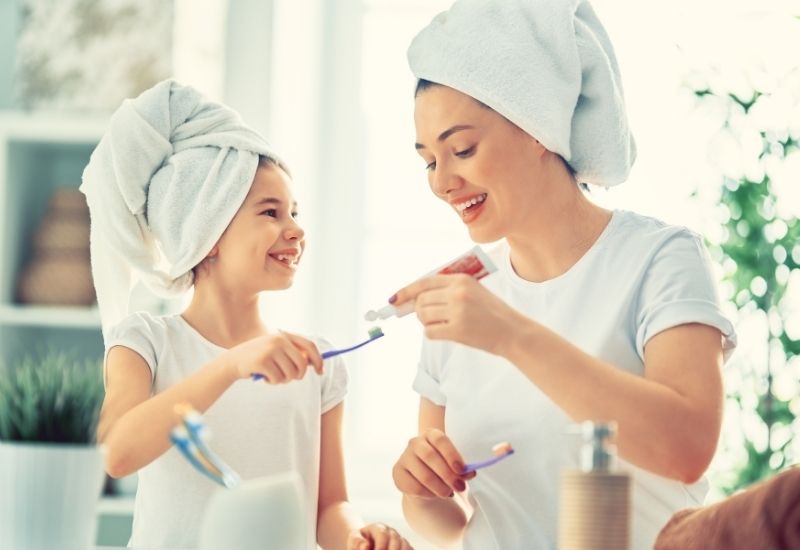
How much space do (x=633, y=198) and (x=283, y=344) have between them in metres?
1.69

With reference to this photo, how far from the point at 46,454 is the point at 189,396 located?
0.39 m

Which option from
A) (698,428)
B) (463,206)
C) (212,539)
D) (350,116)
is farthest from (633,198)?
(212,539)

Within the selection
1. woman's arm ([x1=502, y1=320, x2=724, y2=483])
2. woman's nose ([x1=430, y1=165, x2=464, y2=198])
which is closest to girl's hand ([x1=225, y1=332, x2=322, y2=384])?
woman's arm ([x1=502, y1=320, x2=724, y2=483])

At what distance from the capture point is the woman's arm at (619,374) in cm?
117

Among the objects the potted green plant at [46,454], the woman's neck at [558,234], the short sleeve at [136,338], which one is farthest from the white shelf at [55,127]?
the potted green plant at [46,454]

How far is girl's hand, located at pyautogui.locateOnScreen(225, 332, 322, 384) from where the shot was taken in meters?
1.22

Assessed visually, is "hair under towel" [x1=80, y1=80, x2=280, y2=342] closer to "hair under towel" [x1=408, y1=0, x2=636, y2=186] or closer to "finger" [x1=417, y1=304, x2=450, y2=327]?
"hair under towel" [x1=408, y1=0, x2=636, y2=186]

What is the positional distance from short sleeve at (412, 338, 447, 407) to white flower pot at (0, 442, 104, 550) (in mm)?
701

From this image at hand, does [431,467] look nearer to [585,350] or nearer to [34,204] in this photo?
[585,350]

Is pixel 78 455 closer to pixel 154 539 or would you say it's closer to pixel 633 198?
pixel 154 539

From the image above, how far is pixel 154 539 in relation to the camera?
1460 millimetres

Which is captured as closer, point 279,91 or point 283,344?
point 283,344

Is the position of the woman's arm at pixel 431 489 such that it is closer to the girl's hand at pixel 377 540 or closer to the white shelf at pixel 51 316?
the girl's hand at pixel 377 540

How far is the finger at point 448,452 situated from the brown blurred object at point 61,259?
1458 mm
